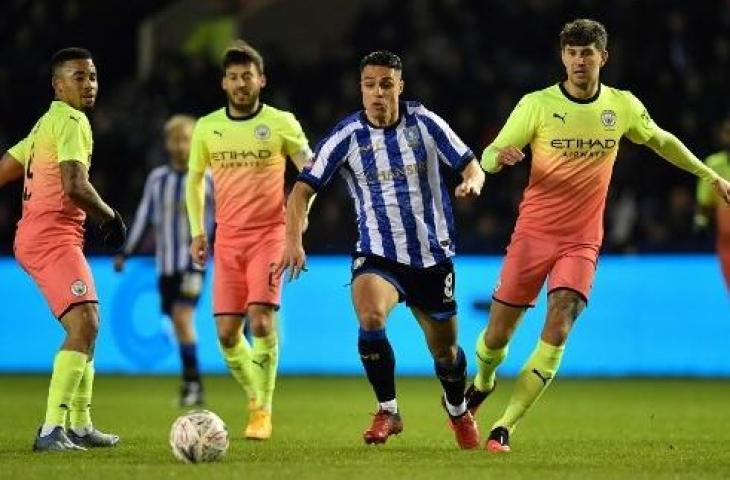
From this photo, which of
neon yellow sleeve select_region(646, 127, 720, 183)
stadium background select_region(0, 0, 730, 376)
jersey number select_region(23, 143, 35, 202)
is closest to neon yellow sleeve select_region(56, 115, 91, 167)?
jersey number select_region(23, 143, 35, 202)

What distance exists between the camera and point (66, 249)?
9008 mm

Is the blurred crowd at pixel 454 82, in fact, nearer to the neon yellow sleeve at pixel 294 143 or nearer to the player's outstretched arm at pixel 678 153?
the neon yellow sleeve at pixel 294 143

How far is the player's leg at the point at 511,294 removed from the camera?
9.25 metres

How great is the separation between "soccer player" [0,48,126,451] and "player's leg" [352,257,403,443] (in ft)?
4.33

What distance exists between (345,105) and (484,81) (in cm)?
160

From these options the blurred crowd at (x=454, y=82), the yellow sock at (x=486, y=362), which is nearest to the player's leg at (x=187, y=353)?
the yellow sock at (x=486, y=362)

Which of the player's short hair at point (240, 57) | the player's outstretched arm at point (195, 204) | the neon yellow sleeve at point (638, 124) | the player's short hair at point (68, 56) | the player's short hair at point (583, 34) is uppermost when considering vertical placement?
the player's short hair at point (583, 34)

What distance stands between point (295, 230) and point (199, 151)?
184 cm

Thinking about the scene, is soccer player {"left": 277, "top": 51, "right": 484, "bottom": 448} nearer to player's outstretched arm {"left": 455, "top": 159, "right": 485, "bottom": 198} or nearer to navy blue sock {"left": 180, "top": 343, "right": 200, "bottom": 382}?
player's outstretched arm {"left": 455, "top": 159, "right": 485, "bottom": 198}

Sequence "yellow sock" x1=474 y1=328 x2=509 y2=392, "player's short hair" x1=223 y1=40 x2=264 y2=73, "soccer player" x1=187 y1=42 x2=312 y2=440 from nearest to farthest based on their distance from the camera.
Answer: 1. "yellow sock" x1=474 y1=328 x2=509 y2=392
2. "player's short hair" x1=223 y1=40 x2=264 y2=73
3. "soccer player" x1=187 y1=42 x2=312 y2=440

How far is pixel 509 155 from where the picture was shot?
8703 millimetres

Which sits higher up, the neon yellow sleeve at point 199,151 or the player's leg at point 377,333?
the neon yellow sleeve at point 199,151

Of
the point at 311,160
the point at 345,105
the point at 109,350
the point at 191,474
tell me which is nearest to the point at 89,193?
the point at 311,160

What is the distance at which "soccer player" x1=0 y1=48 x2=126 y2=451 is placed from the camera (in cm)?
881
